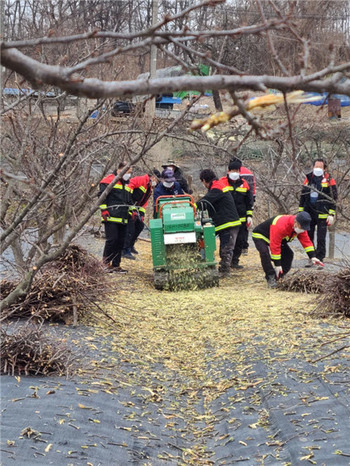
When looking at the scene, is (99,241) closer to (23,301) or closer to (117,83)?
(23,301)

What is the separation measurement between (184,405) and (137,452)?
4.71ft

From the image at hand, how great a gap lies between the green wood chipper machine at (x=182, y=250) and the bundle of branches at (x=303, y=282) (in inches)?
50.5

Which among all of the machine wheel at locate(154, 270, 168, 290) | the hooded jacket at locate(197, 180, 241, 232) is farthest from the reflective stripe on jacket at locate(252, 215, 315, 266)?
the machine wheel at locate(154, 270, 168, 290)

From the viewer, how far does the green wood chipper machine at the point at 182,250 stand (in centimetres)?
1123

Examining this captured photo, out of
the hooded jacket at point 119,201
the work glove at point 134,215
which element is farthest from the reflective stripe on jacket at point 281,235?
the work glove at point 134,215

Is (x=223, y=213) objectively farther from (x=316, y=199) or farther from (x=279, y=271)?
(x=279, y=271)

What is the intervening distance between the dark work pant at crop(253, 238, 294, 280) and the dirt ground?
1.60m

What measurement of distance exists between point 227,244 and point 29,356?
6.99m

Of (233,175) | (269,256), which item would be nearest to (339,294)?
(269,256)

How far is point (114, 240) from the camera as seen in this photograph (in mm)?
12203

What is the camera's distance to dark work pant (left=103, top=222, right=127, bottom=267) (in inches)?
Result: 477

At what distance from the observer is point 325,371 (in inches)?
240

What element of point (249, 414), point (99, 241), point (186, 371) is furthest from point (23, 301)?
point (99, 241)

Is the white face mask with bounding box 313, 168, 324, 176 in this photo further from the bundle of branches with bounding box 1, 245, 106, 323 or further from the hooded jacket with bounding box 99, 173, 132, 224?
the bundle of branches with bounding box 1, 245, 106, 323
